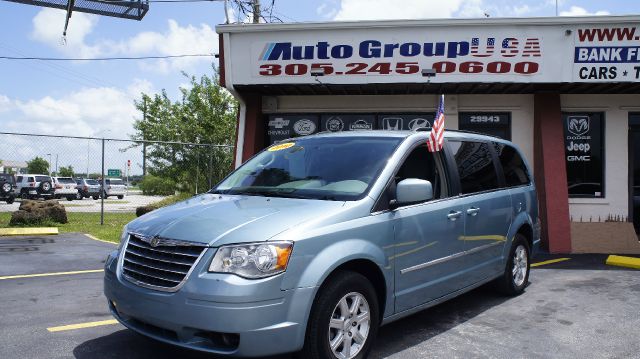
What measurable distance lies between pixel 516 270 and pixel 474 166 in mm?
1602

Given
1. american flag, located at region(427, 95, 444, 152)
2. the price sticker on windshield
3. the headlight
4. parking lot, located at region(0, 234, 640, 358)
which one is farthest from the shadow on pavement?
the price sticker on windshield

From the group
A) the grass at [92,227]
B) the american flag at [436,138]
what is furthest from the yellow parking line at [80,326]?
the grass at [92,227]

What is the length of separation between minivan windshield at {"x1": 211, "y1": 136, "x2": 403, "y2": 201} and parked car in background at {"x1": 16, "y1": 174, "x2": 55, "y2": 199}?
30791 mm

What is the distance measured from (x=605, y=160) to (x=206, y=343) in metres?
10.0

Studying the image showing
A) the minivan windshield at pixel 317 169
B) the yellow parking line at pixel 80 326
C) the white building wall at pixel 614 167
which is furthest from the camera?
the white building wall at pixel 614 167

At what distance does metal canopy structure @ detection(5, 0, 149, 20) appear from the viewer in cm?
1126

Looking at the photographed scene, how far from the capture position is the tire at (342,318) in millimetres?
3332

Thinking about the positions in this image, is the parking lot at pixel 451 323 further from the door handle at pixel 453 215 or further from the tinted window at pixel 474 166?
the tinted window at pixel 474 166

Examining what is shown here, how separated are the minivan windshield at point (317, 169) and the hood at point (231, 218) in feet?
0.75

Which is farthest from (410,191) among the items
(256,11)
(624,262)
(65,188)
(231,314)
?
(65,188)

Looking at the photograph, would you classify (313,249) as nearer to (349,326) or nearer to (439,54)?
(349,326)

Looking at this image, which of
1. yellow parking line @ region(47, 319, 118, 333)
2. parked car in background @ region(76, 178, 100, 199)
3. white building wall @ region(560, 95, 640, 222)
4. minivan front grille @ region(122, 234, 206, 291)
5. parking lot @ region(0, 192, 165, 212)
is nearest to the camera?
minivan front grille @ region(122, 234, 206, 291)

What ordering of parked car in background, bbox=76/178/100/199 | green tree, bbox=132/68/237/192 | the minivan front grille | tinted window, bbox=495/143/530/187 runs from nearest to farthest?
the minivan front grille < tinted window, bbox=495/143/530/187 < green tree, bbox=132/68/237/192 < parked car in background, bbox=76/178/100/199

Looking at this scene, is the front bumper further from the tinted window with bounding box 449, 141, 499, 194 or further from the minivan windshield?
the tinted window with bounding box 449, 141, 499, 194
